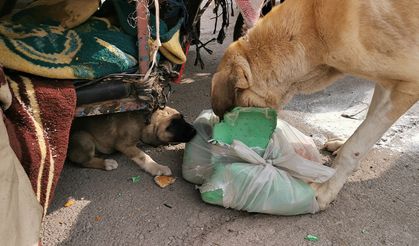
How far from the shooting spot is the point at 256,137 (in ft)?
8.86

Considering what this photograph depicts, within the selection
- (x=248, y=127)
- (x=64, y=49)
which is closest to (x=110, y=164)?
(x=64, y=49)

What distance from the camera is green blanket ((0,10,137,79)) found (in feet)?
7.86

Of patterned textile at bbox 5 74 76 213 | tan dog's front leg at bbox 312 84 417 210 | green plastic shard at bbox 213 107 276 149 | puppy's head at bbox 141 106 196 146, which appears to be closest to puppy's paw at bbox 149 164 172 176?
puppy's head at bbox 141 106 196 146

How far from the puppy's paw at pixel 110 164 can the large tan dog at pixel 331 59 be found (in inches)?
34.0

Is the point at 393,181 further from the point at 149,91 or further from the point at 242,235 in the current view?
the point at 149,91

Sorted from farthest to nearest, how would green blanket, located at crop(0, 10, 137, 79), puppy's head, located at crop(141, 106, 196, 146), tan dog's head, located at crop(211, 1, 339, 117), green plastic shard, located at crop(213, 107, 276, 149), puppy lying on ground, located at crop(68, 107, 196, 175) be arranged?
1. puppy's head, located at crop(141, 106, 196, 146)
2. puppy lying on ground, located at crop(68, 107, 196, 175)
3. green plastic shard, located at crop(213, 107, 276, 149)
4. tan dog's head, located at crop(211, 1, 339, 117)
5. green blanket, located at crop(0, 10, 137, 79)

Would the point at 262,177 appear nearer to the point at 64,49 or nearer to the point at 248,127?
the point at 248,127

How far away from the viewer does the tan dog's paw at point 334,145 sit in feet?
10.6

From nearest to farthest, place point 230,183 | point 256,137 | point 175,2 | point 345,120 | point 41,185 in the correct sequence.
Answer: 1. point 41,185
2. point 230,183
3. point 256,137
4. point 175,2
5. point 345,120

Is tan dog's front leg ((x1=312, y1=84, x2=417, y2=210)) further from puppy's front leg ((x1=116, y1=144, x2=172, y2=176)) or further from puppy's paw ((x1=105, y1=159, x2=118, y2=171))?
puppy's paw ((x1=105, y1=159, x2=118, y2=171))

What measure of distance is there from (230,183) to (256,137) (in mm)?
381

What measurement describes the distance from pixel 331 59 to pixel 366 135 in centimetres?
52

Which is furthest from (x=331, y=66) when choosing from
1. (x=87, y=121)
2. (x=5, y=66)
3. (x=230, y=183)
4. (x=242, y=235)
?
(x=5, y=66)

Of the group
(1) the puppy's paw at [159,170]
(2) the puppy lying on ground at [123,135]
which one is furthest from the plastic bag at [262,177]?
(2) the puppy lying on ground at [123,135]
